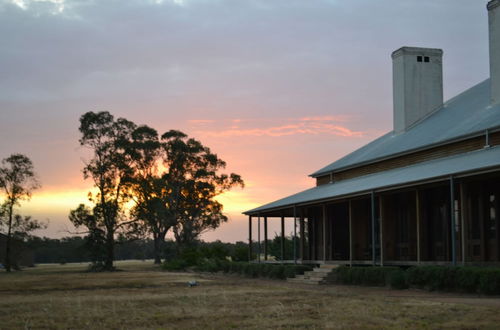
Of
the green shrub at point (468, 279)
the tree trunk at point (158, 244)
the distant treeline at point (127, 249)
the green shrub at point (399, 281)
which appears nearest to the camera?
the green shrub at point (468, 279)

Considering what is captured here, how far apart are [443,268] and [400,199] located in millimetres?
7746

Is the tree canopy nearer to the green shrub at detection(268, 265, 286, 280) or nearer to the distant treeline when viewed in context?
the distant treeline

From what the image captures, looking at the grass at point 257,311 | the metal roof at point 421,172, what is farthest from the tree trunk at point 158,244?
the grass at point 257,311

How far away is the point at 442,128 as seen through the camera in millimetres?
26016

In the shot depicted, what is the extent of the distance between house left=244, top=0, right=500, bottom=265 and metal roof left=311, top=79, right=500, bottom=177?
0.07 metres

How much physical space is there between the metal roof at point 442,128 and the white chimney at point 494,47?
565 mm

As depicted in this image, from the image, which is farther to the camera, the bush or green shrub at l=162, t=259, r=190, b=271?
green shrub at l=162, t=259, r=190, b=271

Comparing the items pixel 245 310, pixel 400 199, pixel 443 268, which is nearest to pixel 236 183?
pixel 400 199

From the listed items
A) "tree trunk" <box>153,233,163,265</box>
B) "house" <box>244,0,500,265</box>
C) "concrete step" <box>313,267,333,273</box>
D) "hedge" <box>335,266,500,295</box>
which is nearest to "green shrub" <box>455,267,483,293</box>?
"hedge" <box>335,266,500,295</box>

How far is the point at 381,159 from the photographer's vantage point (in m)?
27.9

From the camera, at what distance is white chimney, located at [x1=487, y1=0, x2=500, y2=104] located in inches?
950

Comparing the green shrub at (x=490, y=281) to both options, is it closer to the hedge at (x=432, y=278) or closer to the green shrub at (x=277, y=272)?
the hedge at (x=432, y=278)

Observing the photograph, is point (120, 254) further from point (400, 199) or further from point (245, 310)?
point (245, 310)

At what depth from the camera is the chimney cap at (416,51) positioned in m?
32.0
